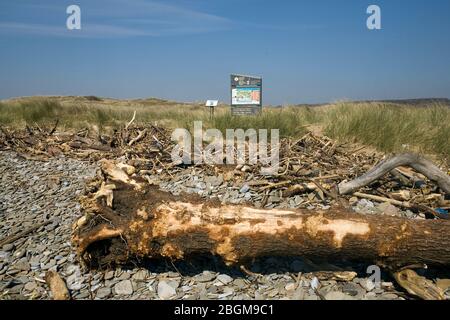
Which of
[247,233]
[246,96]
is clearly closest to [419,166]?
[247,233]

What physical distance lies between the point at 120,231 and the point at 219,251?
740mm

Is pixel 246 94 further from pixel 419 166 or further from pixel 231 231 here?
pixel 231 231

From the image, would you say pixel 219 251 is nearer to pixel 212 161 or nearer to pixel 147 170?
pixel 212 161

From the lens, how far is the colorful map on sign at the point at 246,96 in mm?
11930

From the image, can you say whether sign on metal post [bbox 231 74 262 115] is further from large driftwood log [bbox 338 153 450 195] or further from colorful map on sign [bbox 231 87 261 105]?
large driftwood log [bbox 338 153 450 195]

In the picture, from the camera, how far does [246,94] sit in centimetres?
1201

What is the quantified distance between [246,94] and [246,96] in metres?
0.07

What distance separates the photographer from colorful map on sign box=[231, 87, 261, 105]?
11.9m

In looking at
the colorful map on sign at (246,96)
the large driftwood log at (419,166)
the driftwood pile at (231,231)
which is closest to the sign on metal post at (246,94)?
the colorful map on sign at (246,96)

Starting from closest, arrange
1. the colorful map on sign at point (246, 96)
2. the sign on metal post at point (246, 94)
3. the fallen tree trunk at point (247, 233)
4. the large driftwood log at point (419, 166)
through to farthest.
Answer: the fallen tree trunk at point (247, 233)
the large driftwood log at point (419, 166)
the sign on metal post at point (246, 94)
the colorful map on sign at point (246, 96)

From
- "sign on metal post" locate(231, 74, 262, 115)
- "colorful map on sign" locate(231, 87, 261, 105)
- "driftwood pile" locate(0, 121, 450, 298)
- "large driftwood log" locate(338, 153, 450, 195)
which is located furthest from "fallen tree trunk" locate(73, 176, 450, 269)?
"colorful map on sign" locate(231, 87, 261, 105)

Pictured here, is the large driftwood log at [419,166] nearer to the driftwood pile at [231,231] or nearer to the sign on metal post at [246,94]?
the driftwood pile at [231,231]
